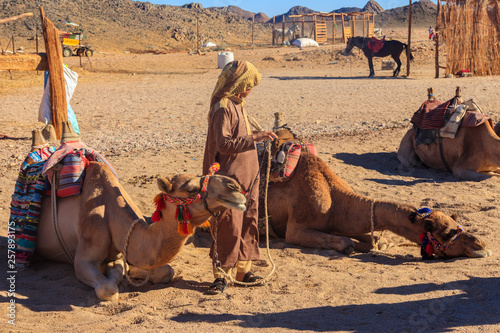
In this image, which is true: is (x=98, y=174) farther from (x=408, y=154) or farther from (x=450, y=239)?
(x=408, y=154)

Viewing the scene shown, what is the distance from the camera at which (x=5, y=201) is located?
6977mm

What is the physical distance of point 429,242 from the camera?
17.9 ft

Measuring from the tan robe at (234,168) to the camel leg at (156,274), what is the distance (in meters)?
0.41

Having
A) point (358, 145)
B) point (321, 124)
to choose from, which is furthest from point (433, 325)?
point (321, 124)

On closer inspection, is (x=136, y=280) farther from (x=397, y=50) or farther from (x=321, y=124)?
(x=397, y=50)

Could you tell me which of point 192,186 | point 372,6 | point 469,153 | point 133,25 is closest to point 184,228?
point 192,186

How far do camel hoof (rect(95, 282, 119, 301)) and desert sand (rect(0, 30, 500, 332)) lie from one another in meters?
0.08

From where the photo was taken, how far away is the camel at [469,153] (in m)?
8.65

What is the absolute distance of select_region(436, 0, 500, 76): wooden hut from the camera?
762 inches

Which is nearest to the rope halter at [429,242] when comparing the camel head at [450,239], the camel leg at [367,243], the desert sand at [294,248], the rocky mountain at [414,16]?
the camel head at [450,239]

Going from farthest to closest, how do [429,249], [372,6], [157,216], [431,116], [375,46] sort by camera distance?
1. [372,6]
2. [375,46]
3. [431,116]
4. [429,249]
5. [157,216]

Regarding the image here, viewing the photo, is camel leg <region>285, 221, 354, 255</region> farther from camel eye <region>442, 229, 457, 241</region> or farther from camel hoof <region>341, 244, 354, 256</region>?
camel eye <region>442, 229, 457, 241</region>

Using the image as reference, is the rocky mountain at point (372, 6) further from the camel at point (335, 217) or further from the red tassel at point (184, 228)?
the red tassel at point (184, 228)

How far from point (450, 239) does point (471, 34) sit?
53.1ft
